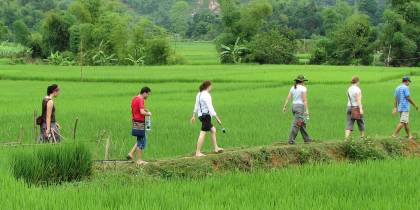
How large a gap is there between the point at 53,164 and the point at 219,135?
221 inches

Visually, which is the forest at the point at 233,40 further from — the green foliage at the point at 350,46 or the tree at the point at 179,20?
the tree at the point at 179,20

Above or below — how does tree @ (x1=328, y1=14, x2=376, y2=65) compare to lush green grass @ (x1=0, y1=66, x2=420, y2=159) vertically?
above

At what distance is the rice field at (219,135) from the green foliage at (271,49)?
18114 mm

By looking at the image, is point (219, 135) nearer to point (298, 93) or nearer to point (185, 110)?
point (298, 93)

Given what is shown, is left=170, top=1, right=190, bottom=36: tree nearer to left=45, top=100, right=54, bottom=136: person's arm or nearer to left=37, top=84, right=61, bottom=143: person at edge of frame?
left=37, top=84, right=61, bottom=143: person at edge of frame

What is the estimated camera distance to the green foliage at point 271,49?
165 feet

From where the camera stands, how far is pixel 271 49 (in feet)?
166

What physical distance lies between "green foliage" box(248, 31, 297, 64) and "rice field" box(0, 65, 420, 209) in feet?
59.4

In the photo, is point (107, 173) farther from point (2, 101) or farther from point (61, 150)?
point (2, 101)

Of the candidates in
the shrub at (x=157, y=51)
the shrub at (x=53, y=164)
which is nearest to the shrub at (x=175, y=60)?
the shrub at (x=157, y=51)

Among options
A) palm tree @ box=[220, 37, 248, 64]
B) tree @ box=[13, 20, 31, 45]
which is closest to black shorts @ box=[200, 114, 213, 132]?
palm tree @ box=[220, 37, 248, 64]

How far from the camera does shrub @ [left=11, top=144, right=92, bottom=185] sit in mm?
7562

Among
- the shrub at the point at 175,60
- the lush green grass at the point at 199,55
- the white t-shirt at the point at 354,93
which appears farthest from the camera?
the lush green grass at the point at 199,55

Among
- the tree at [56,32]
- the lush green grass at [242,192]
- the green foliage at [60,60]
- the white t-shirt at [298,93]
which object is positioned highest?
the tree at [56,32]
